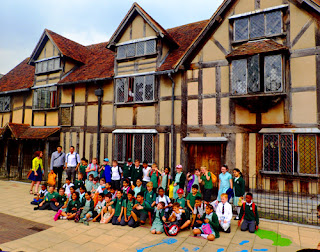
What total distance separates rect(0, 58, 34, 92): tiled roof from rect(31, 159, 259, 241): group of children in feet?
36.7

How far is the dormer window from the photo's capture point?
945cm

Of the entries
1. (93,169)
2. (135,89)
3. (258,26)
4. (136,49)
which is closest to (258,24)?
(258,26)

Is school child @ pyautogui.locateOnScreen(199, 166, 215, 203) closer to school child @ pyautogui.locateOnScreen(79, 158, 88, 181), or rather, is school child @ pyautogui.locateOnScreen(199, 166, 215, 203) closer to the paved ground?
the paved ground

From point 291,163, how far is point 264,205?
195 cm

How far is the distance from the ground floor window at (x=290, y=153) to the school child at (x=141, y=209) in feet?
16.9

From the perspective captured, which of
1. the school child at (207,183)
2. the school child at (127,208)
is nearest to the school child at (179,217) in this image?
the school child at (127,208)

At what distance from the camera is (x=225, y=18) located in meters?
10.5

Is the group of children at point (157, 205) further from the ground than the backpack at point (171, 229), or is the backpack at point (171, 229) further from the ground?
the group of children at point (157, 205)

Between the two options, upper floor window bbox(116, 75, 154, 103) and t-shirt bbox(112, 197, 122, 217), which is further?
upper floor window bbox(116, 75, 154, 103)

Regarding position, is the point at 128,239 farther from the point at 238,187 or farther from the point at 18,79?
the point at 18,79

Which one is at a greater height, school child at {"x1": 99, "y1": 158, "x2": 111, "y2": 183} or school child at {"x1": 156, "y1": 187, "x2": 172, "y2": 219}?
school child at {"x1": 99, "y1": 158, "x2": 111, "y2": 183}

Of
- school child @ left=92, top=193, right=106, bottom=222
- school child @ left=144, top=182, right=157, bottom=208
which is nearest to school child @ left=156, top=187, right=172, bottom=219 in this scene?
school child @ left=144, top=182, right=157, bottom=208

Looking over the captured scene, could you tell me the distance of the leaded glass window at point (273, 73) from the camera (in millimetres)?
8867

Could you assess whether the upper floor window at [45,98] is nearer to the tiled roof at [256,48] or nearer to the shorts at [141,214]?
the shorts at [141,214]
